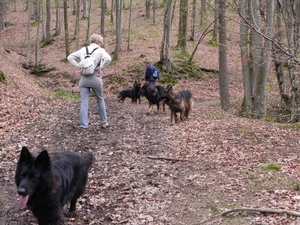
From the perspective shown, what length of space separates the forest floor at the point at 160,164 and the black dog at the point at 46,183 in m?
0.75

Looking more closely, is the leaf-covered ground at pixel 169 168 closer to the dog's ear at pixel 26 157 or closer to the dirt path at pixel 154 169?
the dirt path at pixel 154 169

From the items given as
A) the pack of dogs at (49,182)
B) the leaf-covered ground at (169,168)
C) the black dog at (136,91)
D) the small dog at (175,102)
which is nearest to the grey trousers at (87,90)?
the leaf-covered ground at (169,168)

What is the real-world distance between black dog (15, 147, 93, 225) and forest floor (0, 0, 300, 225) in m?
0.75

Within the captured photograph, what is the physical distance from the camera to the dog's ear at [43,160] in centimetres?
398

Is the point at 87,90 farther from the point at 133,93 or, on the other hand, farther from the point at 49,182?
the point at 133,93

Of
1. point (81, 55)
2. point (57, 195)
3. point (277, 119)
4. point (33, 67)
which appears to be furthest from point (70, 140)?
point (33, 67)

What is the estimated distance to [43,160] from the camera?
4.03 m

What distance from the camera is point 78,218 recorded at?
5.21m

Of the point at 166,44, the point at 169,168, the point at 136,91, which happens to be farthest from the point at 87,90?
the point at 166,44

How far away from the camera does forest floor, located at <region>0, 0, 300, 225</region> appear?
5176mm

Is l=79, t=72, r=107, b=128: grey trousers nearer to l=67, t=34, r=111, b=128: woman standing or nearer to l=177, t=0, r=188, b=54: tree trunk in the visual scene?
l=67, t=34, r=111, b=128: woman standing

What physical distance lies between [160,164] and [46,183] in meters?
3.53

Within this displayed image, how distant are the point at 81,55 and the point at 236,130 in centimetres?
466

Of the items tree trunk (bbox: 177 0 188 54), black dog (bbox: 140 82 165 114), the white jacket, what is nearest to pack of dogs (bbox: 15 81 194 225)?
the white jacket
